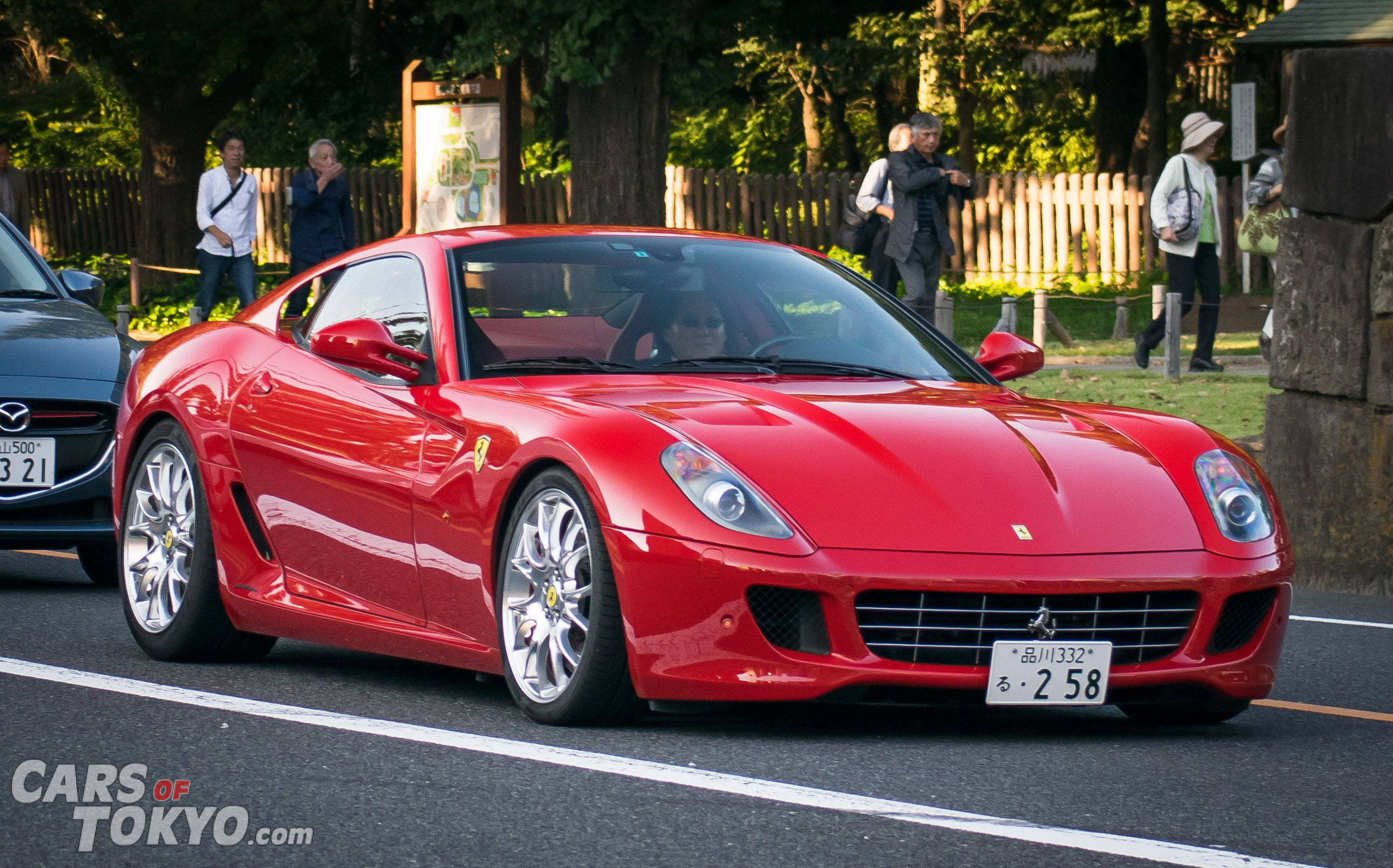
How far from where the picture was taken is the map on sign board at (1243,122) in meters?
24.0

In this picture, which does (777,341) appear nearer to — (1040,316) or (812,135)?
(1040,316)

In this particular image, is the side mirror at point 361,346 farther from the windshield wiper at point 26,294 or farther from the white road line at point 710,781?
the windshield wiper at point 26,294

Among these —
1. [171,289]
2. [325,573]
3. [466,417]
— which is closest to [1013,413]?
[466,417]

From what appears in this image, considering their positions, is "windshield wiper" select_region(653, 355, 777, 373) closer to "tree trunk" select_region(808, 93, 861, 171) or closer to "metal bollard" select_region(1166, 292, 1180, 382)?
"metal bollard" select_region(1166, 292, 1180, 382)

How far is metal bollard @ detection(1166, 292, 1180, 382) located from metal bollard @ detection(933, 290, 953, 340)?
1660 millimetres

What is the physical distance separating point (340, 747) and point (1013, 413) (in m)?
2.00

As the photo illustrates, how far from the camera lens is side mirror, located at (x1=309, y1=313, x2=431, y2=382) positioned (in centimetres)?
604

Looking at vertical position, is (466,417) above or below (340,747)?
above

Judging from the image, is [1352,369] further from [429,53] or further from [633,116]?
[429,53]

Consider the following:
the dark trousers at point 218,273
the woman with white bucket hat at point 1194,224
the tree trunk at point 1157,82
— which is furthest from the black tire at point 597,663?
the tree trunk at point 1157,82

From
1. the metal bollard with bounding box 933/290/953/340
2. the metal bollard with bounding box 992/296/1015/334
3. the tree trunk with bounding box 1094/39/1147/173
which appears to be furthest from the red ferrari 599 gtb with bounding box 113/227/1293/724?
the tree trunk with bounding box 1094/39/1147/173

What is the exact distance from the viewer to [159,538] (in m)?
7.01

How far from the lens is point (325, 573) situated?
6344mm

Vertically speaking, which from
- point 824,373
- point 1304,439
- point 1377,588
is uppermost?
point 824,373
